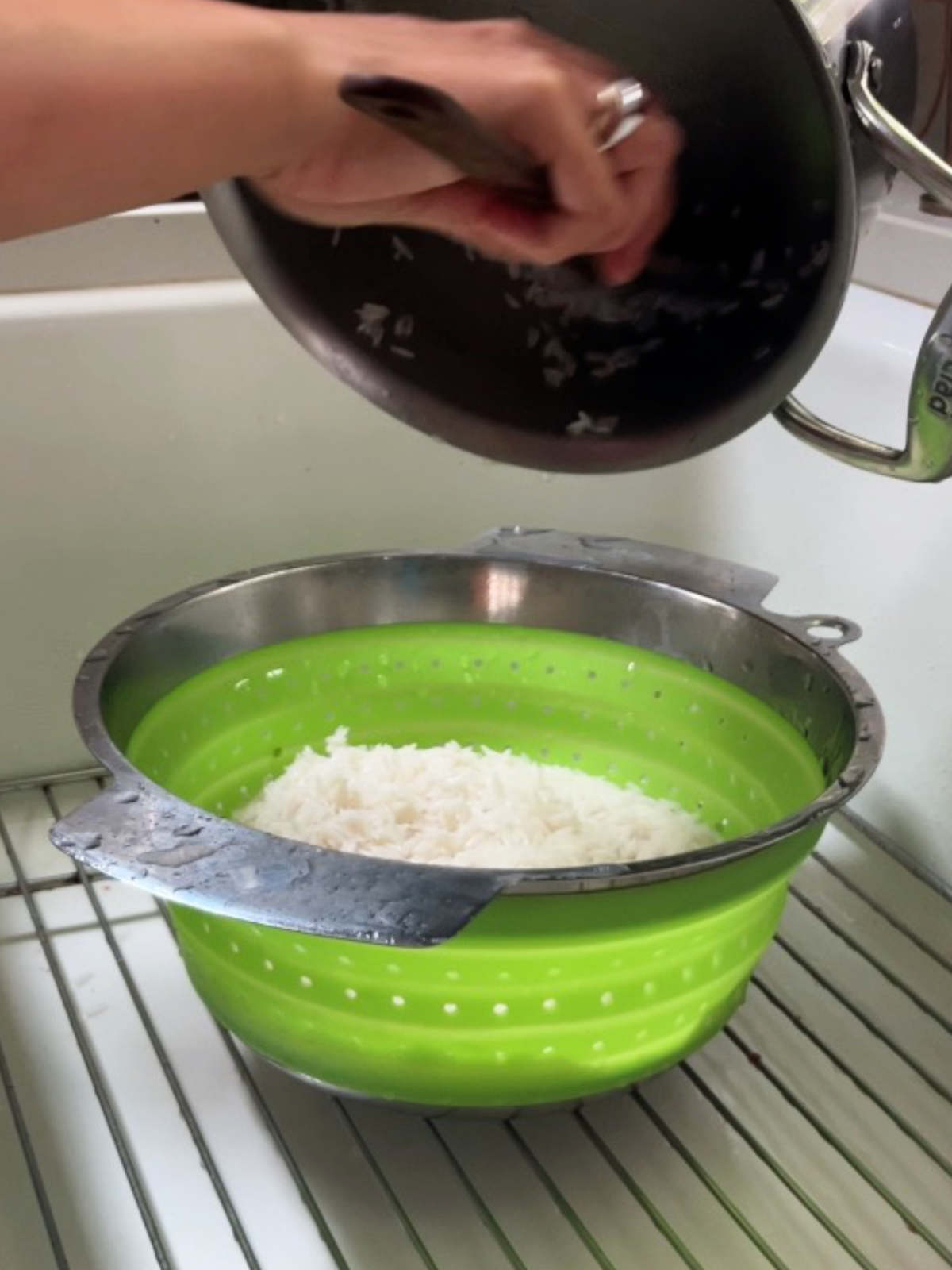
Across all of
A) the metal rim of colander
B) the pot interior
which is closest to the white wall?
the metal rim of colander

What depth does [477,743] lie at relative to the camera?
665mm

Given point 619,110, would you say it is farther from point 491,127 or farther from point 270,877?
point 270,877

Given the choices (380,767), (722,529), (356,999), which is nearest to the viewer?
(356,999)

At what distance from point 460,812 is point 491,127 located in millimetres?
316

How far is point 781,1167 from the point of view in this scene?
47cm

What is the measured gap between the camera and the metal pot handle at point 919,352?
0.37 metres

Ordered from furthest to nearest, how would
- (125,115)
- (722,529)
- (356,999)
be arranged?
(722,529)
(356,999)
(125,115)

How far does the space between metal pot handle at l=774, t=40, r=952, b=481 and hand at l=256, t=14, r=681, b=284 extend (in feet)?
0.17

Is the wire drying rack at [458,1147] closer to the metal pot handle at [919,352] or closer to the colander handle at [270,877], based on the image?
the colander handle at [270,877]

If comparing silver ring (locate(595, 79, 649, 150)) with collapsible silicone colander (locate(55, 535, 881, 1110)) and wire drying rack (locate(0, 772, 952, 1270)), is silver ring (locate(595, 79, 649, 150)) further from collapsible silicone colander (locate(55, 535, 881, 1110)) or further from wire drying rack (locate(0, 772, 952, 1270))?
wire drying rack (locate(0, 772, 952, 1270))

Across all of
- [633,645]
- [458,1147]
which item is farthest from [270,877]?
[633,645]

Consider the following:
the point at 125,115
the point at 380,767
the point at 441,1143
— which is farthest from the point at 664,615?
the point at 125,115

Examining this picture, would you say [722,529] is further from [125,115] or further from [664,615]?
[125,115]

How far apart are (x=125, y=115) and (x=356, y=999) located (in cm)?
26
